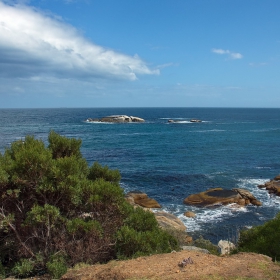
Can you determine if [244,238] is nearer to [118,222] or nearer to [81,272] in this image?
[118,222]

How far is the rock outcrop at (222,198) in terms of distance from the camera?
3712 centimetres

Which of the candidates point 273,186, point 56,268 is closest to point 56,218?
point 56,268

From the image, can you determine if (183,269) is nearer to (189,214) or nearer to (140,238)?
(140,238)

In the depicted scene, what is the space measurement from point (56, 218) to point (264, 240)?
10544mm

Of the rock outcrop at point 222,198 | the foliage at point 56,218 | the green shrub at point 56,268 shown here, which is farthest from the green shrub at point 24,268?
the rock outcrop at point 222,198

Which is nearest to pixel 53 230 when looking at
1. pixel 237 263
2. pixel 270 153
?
pixel 237 263

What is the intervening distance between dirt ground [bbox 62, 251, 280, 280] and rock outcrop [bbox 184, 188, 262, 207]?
25706 mm

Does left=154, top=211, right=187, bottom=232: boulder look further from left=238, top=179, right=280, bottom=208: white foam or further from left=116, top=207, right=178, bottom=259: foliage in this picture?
left=238, top=179, right=280, bottom=208: white foam

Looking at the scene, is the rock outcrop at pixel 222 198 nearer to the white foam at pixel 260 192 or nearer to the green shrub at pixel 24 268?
the white foam at pixel 260 192

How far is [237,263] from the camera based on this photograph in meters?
10.9

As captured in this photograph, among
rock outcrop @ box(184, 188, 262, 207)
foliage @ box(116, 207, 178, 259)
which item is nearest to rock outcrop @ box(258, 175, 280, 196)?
rock outcrop @ box(184, 188, 262, 207)

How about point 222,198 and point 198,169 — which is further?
point 198,169

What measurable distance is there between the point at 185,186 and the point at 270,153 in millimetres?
31909

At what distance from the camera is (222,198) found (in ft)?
124
